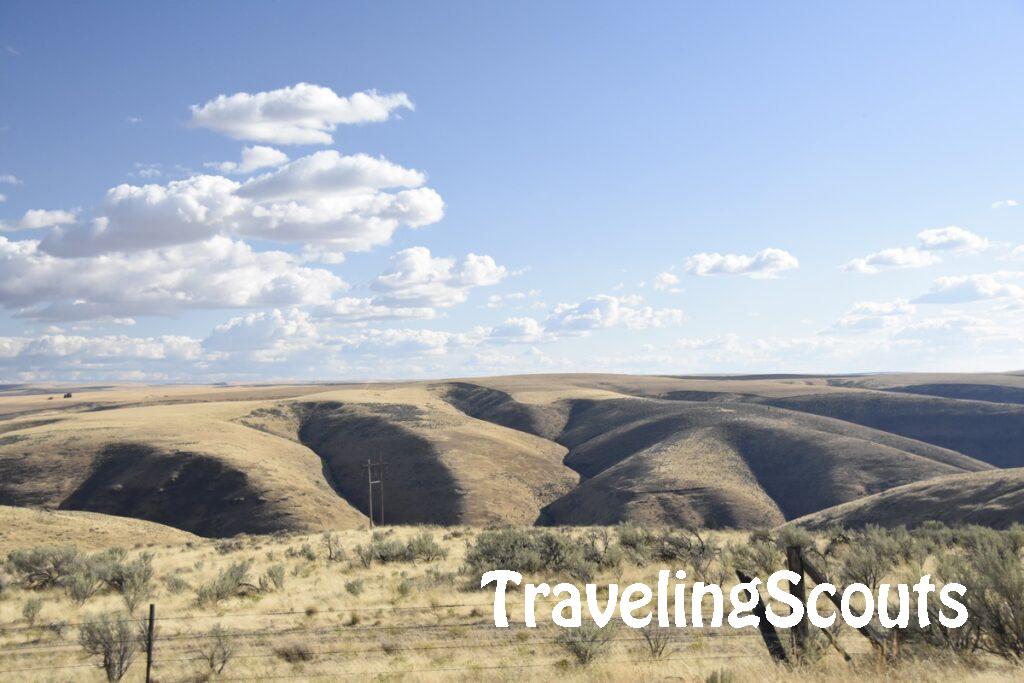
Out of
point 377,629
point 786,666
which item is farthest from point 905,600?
point 377,629

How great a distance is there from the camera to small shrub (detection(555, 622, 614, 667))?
39.0ft

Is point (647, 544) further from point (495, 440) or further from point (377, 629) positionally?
point (495, 440)

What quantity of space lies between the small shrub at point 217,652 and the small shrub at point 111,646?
4.05 feet

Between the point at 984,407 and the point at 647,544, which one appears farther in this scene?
the point at 984,407

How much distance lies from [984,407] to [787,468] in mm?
47210

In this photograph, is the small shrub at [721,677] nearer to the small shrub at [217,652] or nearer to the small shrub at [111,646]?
the small shrub at [217,652]

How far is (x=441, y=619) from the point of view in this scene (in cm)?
1581

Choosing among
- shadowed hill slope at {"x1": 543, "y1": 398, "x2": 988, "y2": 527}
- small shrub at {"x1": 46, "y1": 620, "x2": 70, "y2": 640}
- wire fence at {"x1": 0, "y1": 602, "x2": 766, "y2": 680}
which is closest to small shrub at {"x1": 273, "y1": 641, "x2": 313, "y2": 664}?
wire fence at {"x1": 0, "y1": 602, "x2": 766, "y2": 680}

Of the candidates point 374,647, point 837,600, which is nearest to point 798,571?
point 837,600

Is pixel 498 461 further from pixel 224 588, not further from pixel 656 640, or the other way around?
pixel 656 640

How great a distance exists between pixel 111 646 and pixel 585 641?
8.20 meters

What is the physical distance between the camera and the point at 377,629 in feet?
50.0

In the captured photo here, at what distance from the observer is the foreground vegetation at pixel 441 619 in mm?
10094

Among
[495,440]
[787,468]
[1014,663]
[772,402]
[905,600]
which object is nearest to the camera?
[1014,663]
